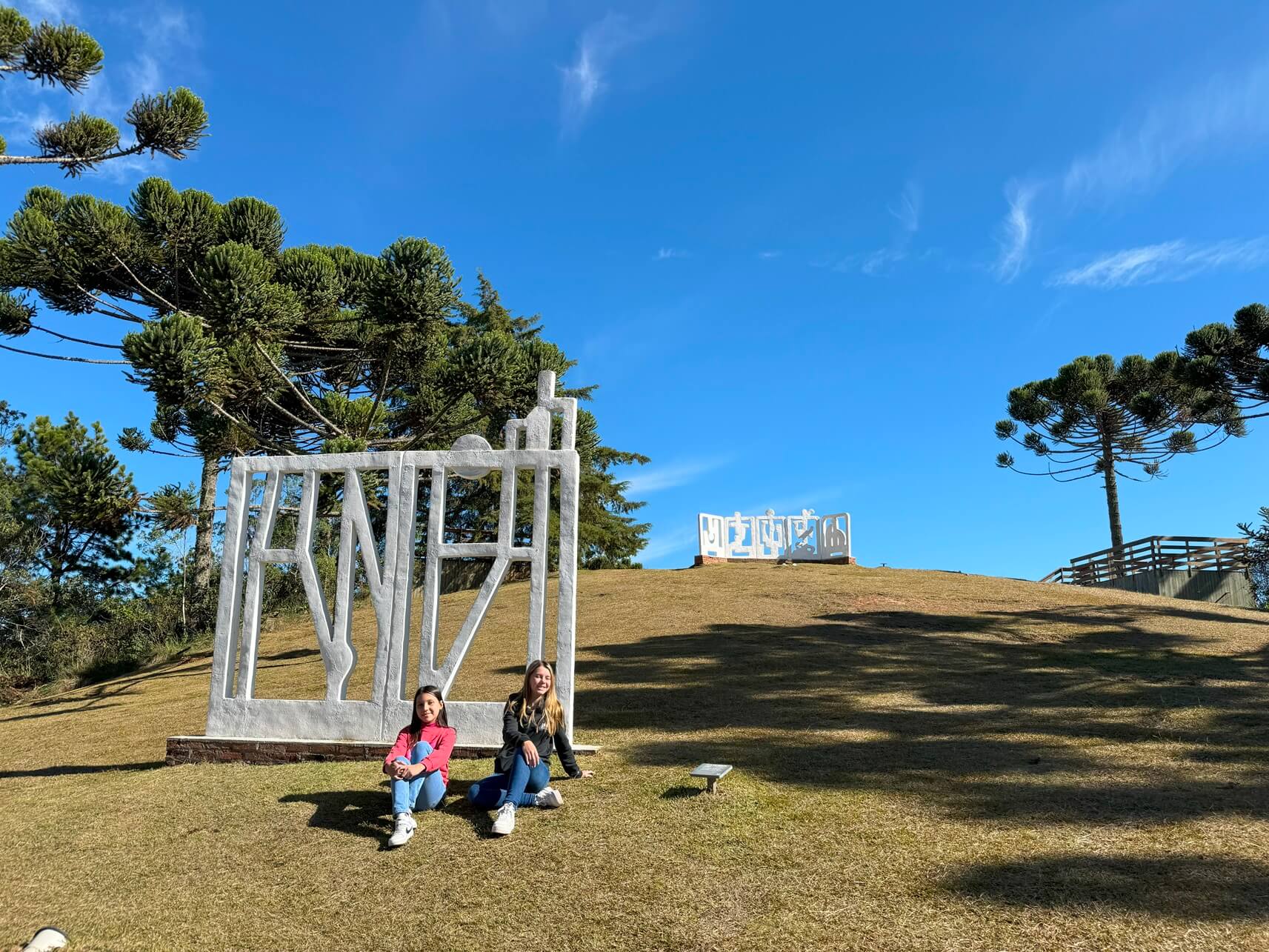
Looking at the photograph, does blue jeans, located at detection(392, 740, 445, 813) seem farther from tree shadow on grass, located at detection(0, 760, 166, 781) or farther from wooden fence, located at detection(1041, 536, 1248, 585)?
wooden fence, located at detection(1041, 536, 1248, 585)

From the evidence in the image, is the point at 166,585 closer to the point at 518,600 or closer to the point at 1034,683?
the point at 518,600

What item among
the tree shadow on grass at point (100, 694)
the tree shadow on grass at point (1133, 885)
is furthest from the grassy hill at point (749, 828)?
the tree shadow on grass at point (100, 694)

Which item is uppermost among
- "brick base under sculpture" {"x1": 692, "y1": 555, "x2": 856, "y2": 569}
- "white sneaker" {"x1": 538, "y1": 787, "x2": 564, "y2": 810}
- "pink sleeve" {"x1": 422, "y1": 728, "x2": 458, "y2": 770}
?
"brick base under sculpture" {"x1": 692, "y1": 555, "x2": 856, "y2": 569}

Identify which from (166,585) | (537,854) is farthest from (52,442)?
(537,854)

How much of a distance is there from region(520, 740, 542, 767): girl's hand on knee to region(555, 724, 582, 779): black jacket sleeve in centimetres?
47

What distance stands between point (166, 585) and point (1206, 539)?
96.9ft

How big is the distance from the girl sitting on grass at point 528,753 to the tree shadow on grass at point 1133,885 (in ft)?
8.74

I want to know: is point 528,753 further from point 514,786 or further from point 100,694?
point 100,694

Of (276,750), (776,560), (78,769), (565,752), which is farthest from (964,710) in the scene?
(776,560)

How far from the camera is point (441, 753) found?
6.04 m

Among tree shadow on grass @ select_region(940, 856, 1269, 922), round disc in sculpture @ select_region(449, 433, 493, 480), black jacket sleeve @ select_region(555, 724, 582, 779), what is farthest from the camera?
round disc in sculpture @ select_region(449, 433, 493, 480)

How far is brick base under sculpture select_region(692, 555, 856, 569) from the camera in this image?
23688 millimetres

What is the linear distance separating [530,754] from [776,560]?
19.6 m

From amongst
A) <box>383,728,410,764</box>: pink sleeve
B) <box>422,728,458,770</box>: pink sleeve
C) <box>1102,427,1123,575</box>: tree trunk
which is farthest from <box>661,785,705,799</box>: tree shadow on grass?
<box>1102,427,1123,575</box>: tree trunk
